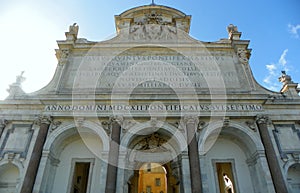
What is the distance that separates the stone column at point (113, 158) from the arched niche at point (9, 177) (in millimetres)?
5403

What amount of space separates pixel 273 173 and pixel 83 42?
15257mm

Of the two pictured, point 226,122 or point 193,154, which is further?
point 226,122

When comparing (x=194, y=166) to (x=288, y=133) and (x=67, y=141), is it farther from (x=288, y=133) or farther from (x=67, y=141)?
(x=67, y=141)

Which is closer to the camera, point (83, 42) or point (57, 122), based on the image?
point (57, 122)

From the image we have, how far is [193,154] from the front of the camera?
12266mm

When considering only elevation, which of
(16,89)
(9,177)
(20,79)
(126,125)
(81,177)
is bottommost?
(9,177)

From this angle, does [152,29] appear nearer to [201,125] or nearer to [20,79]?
[201,125]

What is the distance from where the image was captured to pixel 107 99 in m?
14.0

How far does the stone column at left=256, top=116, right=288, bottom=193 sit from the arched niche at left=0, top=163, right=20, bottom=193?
13.6 meters

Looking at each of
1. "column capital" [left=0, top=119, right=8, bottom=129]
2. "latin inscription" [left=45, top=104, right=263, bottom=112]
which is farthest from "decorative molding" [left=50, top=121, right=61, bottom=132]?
"column capital" [left=0, top=119, right=8, bottom=129]

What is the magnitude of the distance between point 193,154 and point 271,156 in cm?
412

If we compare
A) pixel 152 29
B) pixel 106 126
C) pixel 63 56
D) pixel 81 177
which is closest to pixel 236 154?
pixel 106 126

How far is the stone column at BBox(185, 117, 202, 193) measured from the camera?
1134 cm

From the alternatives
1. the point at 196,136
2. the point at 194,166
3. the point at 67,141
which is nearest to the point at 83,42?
the point at 67,141
